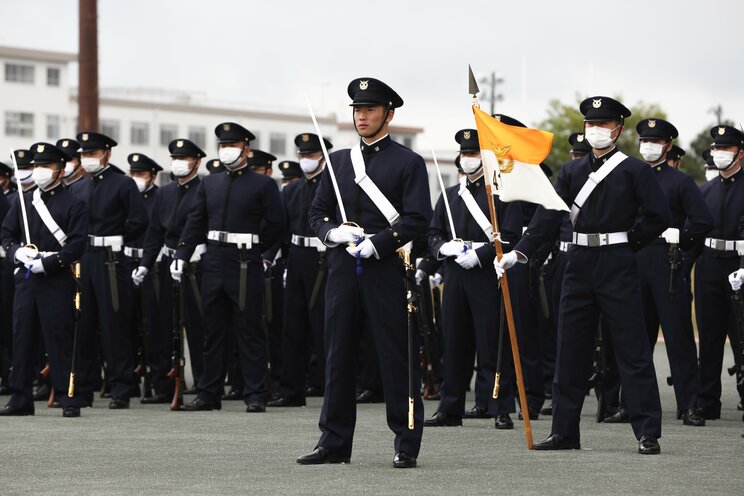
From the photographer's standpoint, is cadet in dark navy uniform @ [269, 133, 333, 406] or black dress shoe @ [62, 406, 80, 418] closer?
black dress shoe @ [62, 406, 80, 418]

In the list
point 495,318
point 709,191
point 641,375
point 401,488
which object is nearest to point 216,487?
point 401,488

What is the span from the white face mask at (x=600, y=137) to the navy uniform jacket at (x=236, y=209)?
4.42 meters

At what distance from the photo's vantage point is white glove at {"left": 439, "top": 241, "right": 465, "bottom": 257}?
12672 mm

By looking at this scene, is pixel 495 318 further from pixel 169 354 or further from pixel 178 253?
pixel 169 354

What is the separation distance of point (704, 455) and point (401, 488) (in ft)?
9.36

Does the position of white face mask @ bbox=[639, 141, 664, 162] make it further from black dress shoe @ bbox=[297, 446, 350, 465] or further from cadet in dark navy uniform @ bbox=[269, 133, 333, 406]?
black dress shoe @ bbox=[297, 446, 350, 465]

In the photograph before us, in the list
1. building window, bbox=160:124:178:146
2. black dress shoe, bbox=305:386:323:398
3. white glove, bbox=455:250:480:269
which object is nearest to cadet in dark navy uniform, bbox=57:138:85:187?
black dress shoe, bbox=305:386:323:398

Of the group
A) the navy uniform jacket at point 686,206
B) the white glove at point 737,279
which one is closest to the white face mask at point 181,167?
the navy uniform jacket at point 686,206

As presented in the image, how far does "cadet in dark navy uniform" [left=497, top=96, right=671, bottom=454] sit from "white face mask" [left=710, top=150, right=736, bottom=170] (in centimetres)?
290

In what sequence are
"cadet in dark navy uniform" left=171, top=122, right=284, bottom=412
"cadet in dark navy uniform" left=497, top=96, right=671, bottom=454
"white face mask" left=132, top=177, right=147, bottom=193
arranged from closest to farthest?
1. "cadet in dark navy uniform" left=497, top=96, right=671, bottom=454
2. "cadet in dark navy uniform" left=171, top=122, right=284, bottom=412
3. "white face mask" left=132, top=177, right=147, bottom=193

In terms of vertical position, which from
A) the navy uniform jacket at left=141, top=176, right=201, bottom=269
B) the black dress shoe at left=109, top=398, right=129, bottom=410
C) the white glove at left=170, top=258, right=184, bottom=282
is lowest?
the black dress shoe at left=109, top=398, right=129, bottom=410

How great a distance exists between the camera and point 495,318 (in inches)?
505

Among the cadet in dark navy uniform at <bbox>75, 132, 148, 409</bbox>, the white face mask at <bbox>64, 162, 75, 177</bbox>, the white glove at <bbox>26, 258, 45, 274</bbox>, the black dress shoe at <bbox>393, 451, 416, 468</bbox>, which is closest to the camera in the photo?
the black dress shoe at <bbox>393, 451, 416, 468</bbox>

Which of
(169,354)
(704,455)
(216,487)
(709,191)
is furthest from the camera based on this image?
(169,354)
